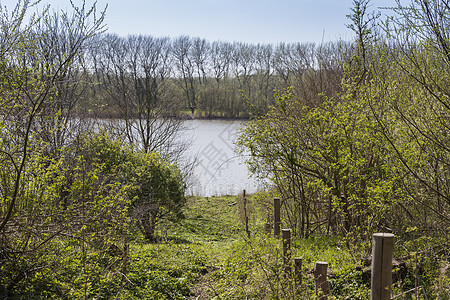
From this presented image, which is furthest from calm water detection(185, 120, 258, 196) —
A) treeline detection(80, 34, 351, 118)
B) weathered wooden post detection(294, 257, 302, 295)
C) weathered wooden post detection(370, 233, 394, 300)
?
weathered wooden post detection(370, 233, 394, 300)

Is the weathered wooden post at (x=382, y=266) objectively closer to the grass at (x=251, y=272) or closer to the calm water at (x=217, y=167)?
the grass at (x=251, y=272)

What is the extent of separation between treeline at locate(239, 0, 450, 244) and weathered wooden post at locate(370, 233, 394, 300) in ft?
6.32

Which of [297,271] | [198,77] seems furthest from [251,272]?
[198,77]

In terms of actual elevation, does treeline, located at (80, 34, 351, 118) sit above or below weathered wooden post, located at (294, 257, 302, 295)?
above

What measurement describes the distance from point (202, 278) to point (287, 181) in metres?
3.14

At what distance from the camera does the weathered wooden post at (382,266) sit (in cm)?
312

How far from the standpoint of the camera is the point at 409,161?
217 inches

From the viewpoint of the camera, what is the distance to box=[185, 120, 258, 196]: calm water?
20703mm

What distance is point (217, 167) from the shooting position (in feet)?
79.4

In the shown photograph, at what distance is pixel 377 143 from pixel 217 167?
18.4 m

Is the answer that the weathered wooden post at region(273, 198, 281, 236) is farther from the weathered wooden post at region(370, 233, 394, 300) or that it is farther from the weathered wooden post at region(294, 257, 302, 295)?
the weathered wooden post at region(370, 233, 394, 300)

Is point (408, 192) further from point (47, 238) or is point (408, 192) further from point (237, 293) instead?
point (47, 238)

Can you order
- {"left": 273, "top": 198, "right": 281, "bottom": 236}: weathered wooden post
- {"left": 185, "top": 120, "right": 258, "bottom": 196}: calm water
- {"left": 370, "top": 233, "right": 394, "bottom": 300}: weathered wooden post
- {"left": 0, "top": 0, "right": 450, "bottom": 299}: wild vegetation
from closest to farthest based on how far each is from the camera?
1. {"left": 370, "top": 233, "right": 394, "bottom": 300}: weathered wooden post
2. {"left": 0, "top": 0, "right": 450, "bottom": 299}: wild vegetation
3. {"left": 273, "top": 198, "right": 281, "bottom": 236}: weathered wooden post
4. {"left": 185, "top": 120, "right": 258, "bottom": 196}: calm water

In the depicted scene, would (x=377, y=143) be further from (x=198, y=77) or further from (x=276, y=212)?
(x=198, y=77)
